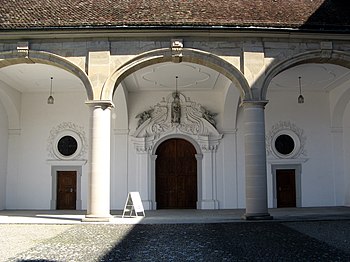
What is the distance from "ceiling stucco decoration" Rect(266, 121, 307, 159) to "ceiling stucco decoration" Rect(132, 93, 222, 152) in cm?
216

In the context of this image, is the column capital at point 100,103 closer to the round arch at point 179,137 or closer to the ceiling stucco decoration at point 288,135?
the round arch at point 179,137

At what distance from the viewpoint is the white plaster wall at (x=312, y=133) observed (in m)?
18.5

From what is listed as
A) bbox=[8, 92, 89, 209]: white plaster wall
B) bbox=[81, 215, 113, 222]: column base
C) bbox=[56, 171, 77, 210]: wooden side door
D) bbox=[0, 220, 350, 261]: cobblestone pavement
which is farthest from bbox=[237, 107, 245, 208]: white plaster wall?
bbox=[81, 215, 113, 222]: column base

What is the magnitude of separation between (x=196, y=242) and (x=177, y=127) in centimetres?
1009

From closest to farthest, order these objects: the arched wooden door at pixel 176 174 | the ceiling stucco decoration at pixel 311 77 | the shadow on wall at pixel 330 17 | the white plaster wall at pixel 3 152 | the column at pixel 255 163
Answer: the column at pixel 255 163 < the shadow on wall at pixel 330 17 < the ceiling stucco decoration at pixel 311 77 < the white plaster wall at pixel 3 152 < the arched wooden door at pixel 176 174

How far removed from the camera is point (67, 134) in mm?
18453

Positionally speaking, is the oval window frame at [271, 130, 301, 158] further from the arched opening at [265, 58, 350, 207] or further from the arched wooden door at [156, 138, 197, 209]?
the arched wooden door at [156, 138, 197, 209]

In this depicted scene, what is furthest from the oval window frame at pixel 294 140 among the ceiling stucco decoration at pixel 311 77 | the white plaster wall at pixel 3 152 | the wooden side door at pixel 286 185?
the white plaster wall at pixel 3 152

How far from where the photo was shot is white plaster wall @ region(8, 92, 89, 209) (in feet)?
60.0

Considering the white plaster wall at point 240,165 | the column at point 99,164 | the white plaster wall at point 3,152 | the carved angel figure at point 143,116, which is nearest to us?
the column at point 99,164

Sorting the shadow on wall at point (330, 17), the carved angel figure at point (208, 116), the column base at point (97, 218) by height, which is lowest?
the column base at point (97, 218)

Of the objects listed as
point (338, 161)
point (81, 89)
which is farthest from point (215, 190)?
point (81, 89)

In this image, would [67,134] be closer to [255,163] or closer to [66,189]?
[66,189]

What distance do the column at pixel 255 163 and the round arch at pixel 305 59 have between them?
54 cm
